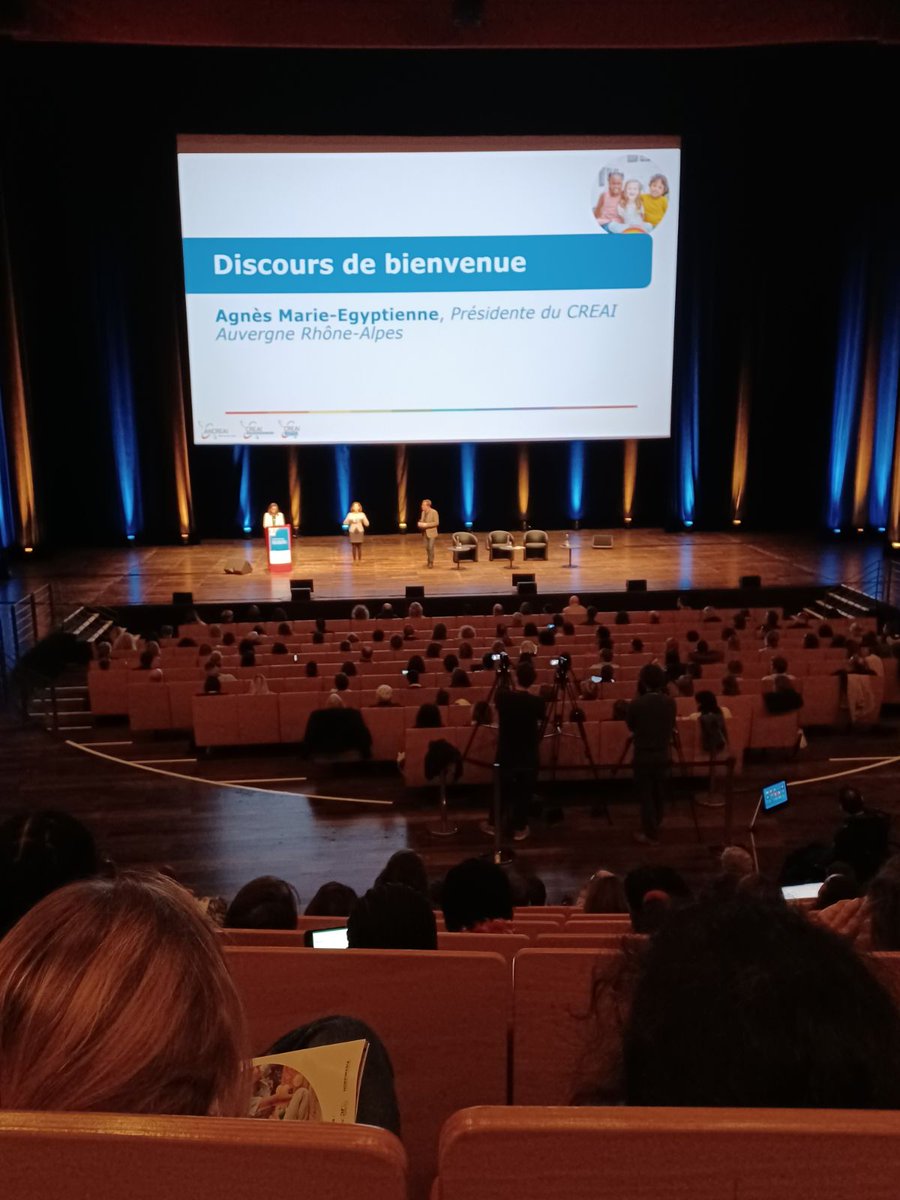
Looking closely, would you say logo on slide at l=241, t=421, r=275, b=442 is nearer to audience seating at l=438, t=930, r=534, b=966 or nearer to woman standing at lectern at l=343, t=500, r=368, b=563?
woman standing at lectern at l=343, t=500, r=368, b=563

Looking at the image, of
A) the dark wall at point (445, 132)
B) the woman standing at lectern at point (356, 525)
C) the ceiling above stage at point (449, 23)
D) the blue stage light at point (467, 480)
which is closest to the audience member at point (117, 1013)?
the ceiling above stage at point (449, 23)

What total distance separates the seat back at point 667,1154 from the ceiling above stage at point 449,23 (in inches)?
497

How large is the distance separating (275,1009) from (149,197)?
1823cm

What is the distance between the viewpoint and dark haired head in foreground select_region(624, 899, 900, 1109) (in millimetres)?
892

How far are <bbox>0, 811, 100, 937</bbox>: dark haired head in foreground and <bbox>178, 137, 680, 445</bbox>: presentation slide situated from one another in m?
16.0

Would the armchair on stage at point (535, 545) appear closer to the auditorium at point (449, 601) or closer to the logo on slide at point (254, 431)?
the auditorium at point (449, 601)

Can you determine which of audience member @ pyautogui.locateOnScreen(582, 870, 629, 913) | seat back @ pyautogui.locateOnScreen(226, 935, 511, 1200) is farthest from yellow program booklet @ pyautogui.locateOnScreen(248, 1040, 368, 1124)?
audience member @ pyautogui.locateOnScreen(582, 870, 629, 913)

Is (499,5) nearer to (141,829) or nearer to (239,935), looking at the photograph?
(141,829)

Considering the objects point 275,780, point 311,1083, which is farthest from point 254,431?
point 311,1083

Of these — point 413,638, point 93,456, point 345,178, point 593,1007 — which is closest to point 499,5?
point 345,178

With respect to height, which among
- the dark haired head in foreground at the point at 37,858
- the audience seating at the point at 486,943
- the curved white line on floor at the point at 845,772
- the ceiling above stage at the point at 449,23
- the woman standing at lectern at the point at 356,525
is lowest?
the curved white line on floor at the point at 845,772

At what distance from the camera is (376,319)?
57.2 feet

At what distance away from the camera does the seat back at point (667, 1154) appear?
2.59 feet

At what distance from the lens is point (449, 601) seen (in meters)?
14.2
